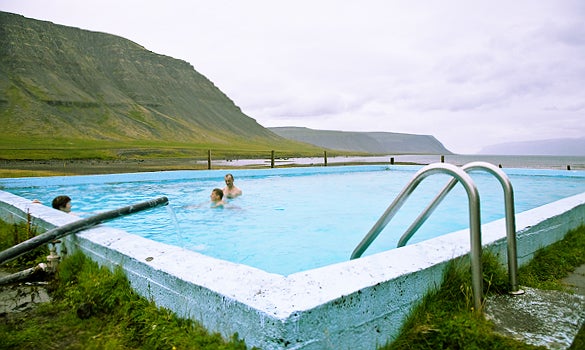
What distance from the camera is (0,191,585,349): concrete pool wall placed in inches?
65.4

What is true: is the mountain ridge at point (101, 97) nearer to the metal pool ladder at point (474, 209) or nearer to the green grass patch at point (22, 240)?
the green grass patch at point (22, 240)

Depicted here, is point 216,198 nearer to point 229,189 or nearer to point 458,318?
point 229,189

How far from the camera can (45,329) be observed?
2.35m

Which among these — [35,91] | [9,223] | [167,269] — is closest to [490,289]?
[167,269]

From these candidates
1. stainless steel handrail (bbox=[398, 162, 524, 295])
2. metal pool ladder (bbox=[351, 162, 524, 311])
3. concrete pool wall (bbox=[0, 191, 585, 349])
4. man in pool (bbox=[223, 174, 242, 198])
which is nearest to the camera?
concrete pool wall (bbox=[0, 191, 585, 349])

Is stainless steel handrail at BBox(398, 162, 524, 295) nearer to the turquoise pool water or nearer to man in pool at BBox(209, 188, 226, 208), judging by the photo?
the turquoise pool water

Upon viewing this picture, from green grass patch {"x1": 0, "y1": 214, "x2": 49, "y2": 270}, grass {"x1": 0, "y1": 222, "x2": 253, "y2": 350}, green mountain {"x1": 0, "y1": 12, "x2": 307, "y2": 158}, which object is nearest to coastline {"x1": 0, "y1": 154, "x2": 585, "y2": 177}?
green grass patch {"x1": 0, "y1": 214, "x2": 49, "y2": 270}

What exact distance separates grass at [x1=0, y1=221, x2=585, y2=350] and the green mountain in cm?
7756

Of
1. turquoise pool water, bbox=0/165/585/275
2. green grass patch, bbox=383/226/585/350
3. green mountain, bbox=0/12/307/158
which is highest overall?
green mountain, bbox=0/12/307/158

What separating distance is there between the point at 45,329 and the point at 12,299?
2.11ft

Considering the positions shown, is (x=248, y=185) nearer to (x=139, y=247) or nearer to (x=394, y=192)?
(x=394, y=192)

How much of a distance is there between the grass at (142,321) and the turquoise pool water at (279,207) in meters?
2.86

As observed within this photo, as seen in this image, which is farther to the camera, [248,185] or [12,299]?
[248,185]

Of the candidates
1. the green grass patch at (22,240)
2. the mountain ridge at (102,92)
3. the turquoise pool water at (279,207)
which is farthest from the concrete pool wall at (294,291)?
the mountain ridge at (102,92)
